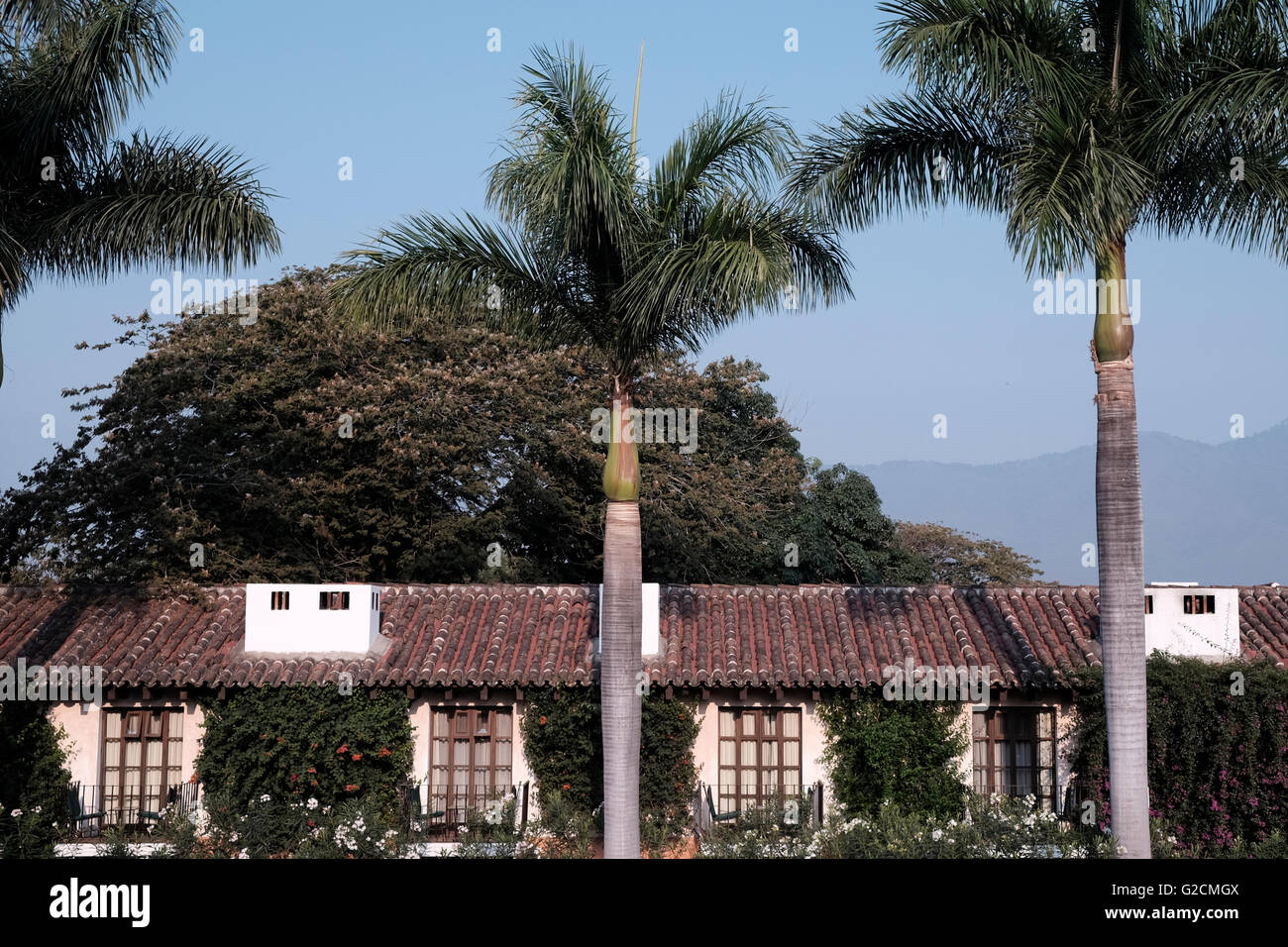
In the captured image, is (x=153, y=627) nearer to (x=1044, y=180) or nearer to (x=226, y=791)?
(x=226, y=791)

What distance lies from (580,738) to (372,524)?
10145 millimetres

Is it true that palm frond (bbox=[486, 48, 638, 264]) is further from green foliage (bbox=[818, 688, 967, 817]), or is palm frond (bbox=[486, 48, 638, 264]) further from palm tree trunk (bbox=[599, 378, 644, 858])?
green foliage (bbox=[818, 688, 967, 817])

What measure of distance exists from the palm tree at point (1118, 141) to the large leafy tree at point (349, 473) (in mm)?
14921

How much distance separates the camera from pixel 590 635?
61.5ft

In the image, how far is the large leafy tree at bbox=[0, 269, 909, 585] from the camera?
2422 cm

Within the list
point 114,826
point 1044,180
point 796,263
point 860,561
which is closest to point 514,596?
point 114,826

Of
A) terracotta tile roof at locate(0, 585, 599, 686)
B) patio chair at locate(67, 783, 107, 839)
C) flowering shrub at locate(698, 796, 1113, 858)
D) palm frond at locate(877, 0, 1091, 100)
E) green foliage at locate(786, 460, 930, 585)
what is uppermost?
palm frond at locate(877, 0, 1091, 100)

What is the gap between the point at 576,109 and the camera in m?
12.5

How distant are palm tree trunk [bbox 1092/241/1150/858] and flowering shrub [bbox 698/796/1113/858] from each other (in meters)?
0.65

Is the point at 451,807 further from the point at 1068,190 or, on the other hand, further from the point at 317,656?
the point at 1068,190

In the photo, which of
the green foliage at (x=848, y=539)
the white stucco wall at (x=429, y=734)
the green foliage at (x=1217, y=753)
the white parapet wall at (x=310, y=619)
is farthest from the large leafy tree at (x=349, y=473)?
the green foliage at (x=1217, y=753)

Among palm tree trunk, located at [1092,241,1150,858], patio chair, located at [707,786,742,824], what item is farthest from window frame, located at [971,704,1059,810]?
palm tree trunk, located at [1092,241,1150,858]

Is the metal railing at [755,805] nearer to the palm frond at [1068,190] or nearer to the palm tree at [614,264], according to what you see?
the palm tree at [614,264]

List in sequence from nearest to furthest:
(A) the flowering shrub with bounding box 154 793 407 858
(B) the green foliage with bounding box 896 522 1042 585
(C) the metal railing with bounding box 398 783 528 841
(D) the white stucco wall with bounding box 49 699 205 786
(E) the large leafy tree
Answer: (A) the flowering shrub with bounding box 154 793 407 858 → (C) the metal railing with bounding box 398 783 528 841 → (D) the white stucco wall with bounding box 49 699 205 786 → (E) the large leafy tree → (B) the green foliage with bounding box 896 522 1042 585
